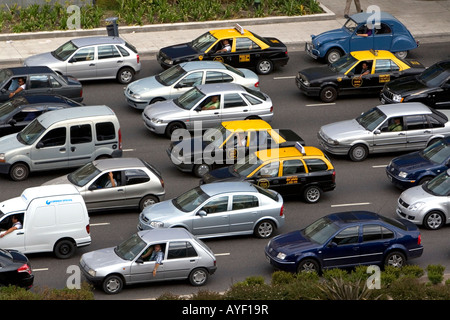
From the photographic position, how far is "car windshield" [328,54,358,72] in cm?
3170

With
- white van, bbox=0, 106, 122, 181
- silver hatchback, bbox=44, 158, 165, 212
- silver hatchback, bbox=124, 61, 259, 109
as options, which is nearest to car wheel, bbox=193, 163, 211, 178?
silver hatchback, bbox=44, 158, 165, 212

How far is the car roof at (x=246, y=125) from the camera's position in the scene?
2706cm

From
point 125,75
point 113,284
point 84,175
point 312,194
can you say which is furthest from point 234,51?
point 113,284

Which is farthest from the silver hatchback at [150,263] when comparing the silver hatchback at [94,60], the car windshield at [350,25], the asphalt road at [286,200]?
the car windshield at [350,25]

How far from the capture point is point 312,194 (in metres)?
25.5

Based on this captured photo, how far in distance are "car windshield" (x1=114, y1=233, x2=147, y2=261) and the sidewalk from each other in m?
14.4

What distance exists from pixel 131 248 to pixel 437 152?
31.2 feet

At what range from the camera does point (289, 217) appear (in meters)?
24.9

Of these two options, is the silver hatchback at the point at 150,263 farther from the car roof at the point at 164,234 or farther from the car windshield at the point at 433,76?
the car windshield at the point at 433,76

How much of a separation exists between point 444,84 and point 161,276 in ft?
44.0

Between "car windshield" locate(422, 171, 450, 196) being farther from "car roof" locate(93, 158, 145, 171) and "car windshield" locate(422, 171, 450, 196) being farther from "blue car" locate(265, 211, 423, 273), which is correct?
"car roof" locate(93, 158, 145, 171)

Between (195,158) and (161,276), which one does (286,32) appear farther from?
(161,276)

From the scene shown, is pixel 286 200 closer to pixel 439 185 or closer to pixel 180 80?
pixel 439 185
